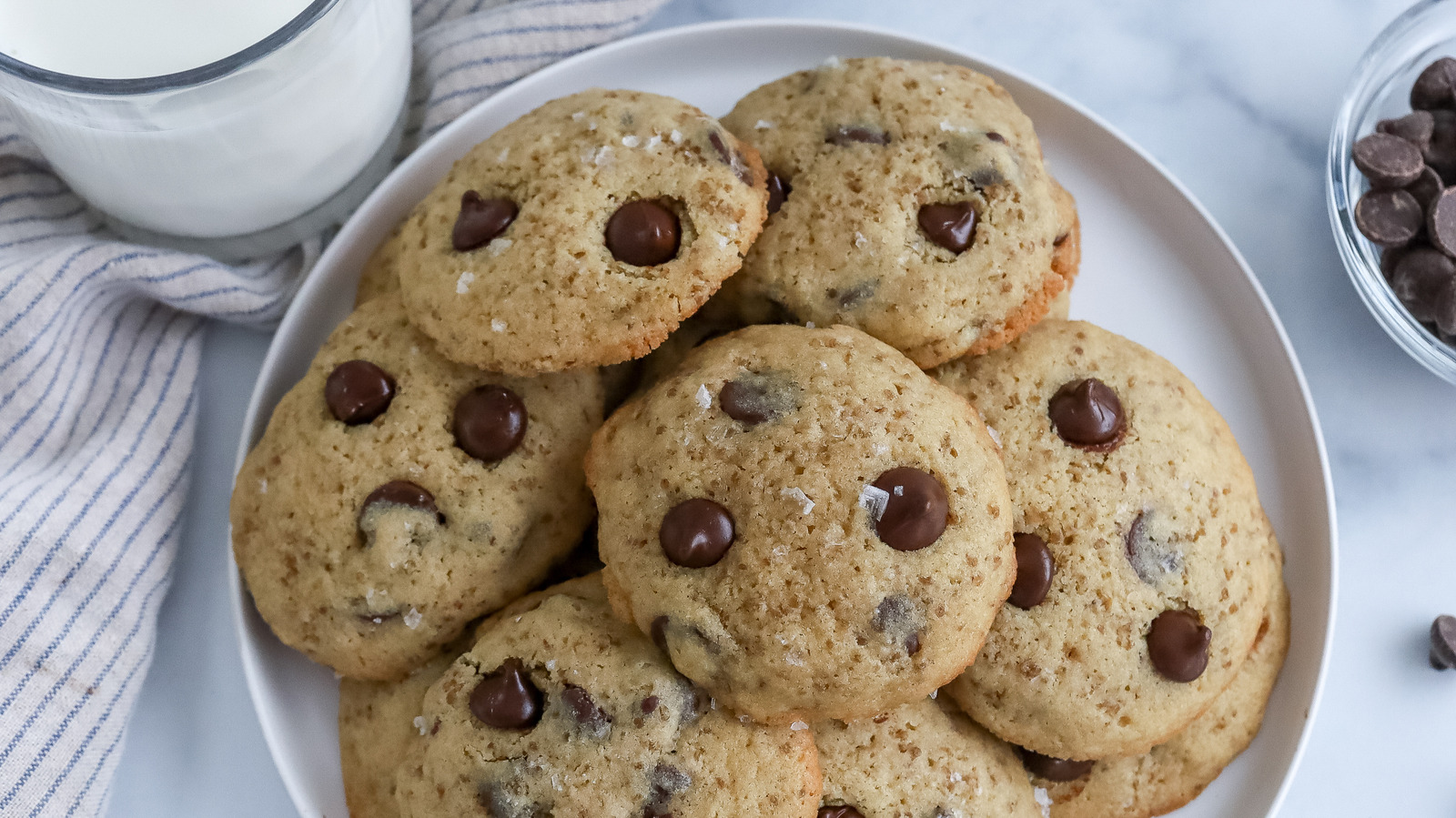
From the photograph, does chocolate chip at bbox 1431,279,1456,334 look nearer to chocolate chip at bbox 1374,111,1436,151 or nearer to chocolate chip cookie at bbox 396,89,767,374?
chocolate chip at bbox 1374,111,1436,151

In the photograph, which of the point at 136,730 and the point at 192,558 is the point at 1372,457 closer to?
the point at 192,558

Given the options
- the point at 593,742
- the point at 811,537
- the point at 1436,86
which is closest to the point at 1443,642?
the point at 1436,86

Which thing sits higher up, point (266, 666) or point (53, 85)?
point (53, 85)

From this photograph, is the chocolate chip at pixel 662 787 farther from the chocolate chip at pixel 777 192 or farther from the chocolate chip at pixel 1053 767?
the chocolate chip at pixel 777 192

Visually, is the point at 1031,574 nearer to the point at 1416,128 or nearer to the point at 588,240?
the point at 588,240

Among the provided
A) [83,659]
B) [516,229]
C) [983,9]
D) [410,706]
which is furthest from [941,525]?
[83,659]

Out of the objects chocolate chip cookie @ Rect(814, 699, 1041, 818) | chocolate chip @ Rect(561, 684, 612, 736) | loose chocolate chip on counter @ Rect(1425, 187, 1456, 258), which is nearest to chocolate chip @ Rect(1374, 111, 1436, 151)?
loose chocolate chip on counter @ Rect(1425, 187, 1456, 258)
